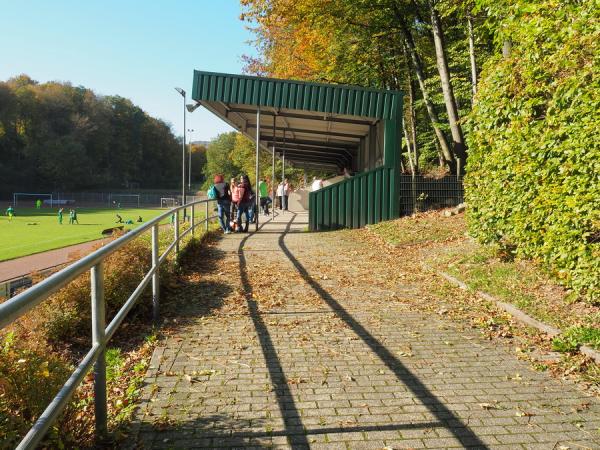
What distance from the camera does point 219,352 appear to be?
201 inches

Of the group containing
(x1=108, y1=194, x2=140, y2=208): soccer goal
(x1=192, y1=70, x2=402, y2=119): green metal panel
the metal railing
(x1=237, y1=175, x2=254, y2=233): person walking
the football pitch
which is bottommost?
the football pitch

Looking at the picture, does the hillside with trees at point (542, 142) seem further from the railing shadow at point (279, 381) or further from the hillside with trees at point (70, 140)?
the hillside with trees at point (70, 140)

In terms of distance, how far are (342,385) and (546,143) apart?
3.89 metres

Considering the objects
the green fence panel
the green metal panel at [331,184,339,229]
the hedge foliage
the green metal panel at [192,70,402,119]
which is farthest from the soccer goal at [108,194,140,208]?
the hedge foliage

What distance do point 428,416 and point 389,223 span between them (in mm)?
11292

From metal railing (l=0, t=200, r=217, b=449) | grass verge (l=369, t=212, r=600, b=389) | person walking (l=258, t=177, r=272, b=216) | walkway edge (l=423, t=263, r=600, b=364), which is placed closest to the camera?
metal railing (l=0, t=200, r=217, b=449)

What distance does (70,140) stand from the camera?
91750 mm

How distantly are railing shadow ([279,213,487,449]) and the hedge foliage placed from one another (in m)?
2.23

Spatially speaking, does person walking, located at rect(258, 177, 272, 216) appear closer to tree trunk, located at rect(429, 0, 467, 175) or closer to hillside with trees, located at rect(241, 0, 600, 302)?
tree trunk, located at rect(429, 0, 467, 175)

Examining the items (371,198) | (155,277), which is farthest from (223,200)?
(155,277)

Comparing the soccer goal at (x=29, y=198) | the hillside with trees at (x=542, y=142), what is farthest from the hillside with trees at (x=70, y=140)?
the hillside with trees at (x=542, y=142)

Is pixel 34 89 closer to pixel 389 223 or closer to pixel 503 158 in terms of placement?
pixel 389 223

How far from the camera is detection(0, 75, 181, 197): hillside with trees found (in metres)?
88.3

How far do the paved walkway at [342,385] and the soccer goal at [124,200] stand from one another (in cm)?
8192
